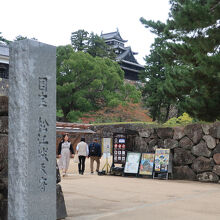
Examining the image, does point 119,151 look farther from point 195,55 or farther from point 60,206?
point 60,206

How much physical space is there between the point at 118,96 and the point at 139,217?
2497 centimetres

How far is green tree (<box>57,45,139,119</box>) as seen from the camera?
29080 millimetres

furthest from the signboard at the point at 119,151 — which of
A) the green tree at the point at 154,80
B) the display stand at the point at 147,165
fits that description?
the green tree at the point at 154,80

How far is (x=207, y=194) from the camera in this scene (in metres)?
9.66

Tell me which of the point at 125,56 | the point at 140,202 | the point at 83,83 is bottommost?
the point at 140,202

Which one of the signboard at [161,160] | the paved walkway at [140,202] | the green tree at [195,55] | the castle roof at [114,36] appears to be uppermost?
the castle roof at [114,36]

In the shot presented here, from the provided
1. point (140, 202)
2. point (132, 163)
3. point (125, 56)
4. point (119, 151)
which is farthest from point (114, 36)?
point (140, 202)

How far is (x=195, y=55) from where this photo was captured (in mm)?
11703

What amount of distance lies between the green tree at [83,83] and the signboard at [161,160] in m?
15.9

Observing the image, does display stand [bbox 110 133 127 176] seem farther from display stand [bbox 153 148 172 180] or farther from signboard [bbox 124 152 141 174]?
display stand [bbox 153 148 172 180]

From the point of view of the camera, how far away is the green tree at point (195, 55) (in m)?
11.2

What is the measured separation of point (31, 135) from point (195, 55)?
8.37 m

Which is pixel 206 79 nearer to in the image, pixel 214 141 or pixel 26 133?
pixel 214 141

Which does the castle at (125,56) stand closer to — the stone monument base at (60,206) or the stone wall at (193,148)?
the stone wall at (193,148)
